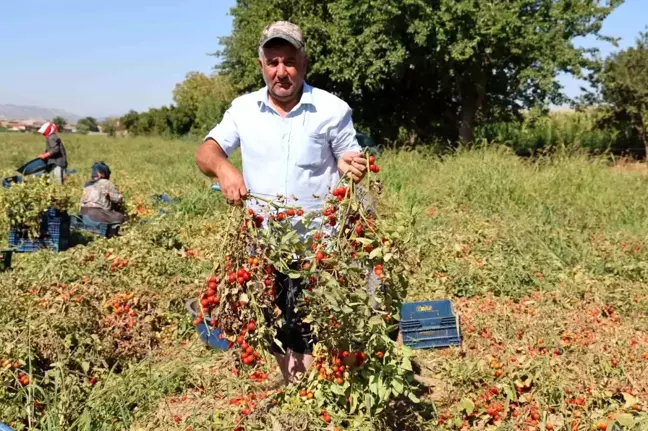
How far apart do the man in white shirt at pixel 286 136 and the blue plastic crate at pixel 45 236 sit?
436 cm

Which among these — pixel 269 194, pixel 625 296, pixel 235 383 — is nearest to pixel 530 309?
pixel 625 296

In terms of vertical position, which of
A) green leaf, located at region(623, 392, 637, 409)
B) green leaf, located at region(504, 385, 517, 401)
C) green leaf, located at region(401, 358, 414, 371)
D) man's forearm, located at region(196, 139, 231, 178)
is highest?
man's forearm, located at region(196, 139, 231, 178)

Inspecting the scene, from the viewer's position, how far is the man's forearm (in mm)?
2434

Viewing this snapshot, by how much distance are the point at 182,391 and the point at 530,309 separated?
2657 mm

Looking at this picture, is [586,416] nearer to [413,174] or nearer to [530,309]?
[530,309]

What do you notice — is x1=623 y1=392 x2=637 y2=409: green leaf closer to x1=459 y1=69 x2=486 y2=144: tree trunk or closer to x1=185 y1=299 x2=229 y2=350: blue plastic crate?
x1=185 y1=299 x2=229 y2=350: blue plastic crate

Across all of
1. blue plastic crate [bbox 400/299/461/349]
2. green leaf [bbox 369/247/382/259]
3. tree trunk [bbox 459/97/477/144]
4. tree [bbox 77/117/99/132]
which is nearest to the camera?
green leaf [bbox 369/247/382/259]

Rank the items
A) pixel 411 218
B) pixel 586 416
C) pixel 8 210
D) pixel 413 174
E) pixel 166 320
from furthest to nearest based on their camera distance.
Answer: pixel 413 174 → pixel 8 210 → pixel 166 320 → pixel 586 416 → pixel 411 218

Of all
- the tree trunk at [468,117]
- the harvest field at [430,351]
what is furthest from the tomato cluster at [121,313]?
the tree trunk at [468,117]

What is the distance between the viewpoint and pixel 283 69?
97.7 inches

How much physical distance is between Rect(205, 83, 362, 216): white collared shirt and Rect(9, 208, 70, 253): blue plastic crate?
4377 mm

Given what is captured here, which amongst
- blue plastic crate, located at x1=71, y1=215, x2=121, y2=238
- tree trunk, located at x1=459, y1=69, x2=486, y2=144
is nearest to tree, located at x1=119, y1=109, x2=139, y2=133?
tree trunk, located at x1=459, y1=69, x2=486, y2=144

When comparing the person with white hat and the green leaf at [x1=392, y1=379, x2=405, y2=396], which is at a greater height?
the person with white hat

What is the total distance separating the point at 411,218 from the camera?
228 cm
